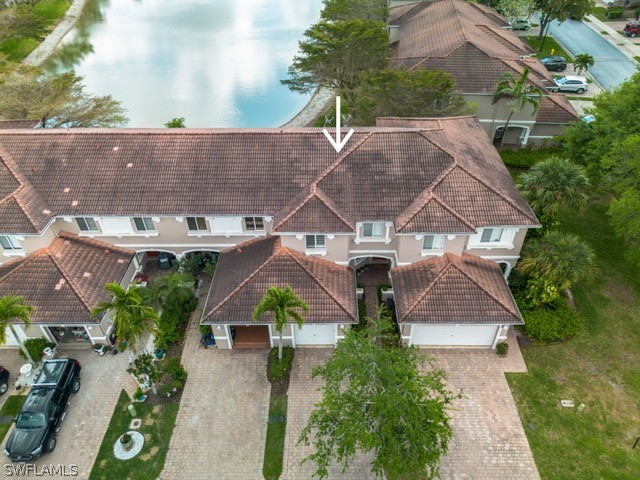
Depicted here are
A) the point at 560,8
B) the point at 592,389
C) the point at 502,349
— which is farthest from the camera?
the point at 560,8

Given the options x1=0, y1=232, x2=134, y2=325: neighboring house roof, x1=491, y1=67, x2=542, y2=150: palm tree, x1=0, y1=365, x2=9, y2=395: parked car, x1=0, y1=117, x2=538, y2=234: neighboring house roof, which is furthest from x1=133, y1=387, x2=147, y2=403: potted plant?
x1=491, y1=67, x2=542, y2=150: palm tree

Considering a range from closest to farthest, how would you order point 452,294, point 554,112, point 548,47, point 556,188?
point 452,294 < point 556,188 < point 554,112 < point 548,47

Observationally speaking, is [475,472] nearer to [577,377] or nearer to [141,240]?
[577,377]

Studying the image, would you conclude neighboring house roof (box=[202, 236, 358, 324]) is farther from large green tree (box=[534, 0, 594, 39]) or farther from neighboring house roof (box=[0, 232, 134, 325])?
large green tree (box=[534, 0, 594, 39])

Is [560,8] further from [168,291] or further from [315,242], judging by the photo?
[168,291]

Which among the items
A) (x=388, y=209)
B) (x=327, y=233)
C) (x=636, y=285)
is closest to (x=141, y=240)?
(x=327, y=233)

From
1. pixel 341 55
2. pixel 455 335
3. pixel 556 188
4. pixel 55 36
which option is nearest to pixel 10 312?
pixel 455 335
